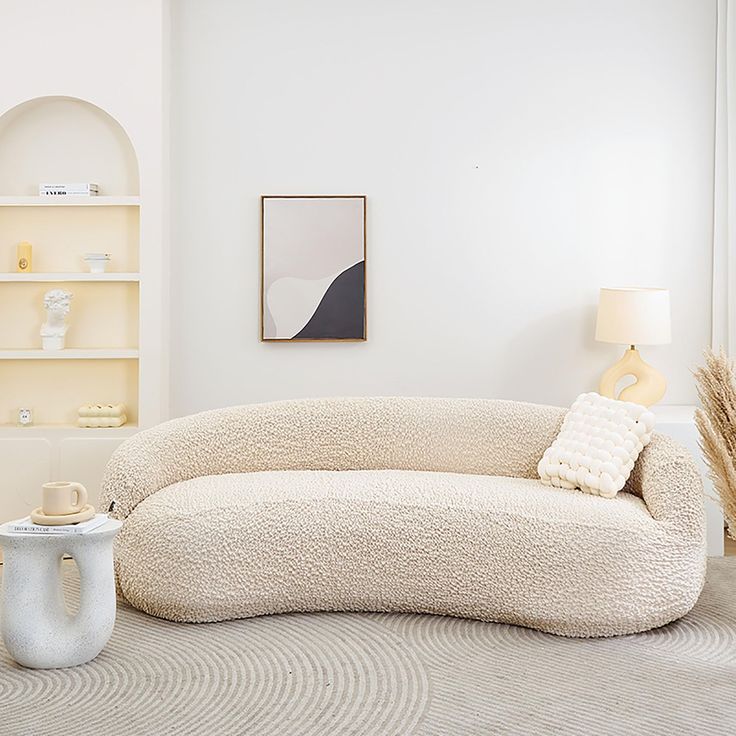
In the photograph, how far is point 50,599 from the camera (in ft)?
7.62

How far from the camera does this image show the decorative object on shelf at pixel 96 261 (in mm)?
3912

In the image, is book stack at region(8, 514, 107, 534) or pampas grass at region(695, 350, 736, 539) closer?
book stack at region(8, 514, 107, 534)

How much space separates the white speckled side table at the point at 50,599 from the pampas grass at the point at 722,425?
5.53 ft

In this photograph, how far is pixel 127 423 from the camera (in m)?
4.07

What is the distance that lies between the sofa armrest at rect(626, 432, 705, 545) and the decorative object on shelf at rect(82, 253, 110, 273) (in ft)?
8.01

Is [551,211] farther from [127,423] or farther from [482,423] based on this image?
[127,423]

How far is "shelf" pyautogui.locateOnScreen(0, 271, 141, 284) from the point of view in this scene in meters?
3.87

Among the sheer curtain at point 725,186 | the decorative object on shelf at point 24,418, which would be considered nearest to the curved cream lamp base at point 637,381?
the sheer curtain at point 725,186

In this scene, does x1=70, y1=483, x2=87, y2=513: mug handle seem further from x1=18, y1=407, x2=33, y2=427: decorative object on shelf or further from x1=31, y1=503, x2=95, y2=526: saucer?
x1=18, y1=407, x2=33, y2=427: decorative object on shelf

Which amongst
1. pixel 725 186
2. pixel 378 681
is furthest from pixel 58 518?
pixel 725 186

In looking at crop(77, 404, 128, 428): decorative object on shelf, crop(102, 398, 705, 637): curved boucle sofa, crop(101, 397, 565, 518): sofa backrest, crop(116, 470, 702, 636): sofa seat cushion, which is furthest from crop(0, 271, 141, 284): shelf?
crop(116, 470, 702, 636): sofa seat cushion

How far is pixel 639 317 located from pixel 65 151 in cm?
259

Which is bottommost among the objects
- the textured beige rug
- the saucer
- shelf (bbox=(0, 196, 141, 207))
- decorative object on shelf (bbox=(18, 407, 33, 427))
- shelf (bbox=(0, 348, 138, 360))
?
the textured beige rug

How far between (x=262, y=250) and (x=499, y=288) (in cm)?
108
